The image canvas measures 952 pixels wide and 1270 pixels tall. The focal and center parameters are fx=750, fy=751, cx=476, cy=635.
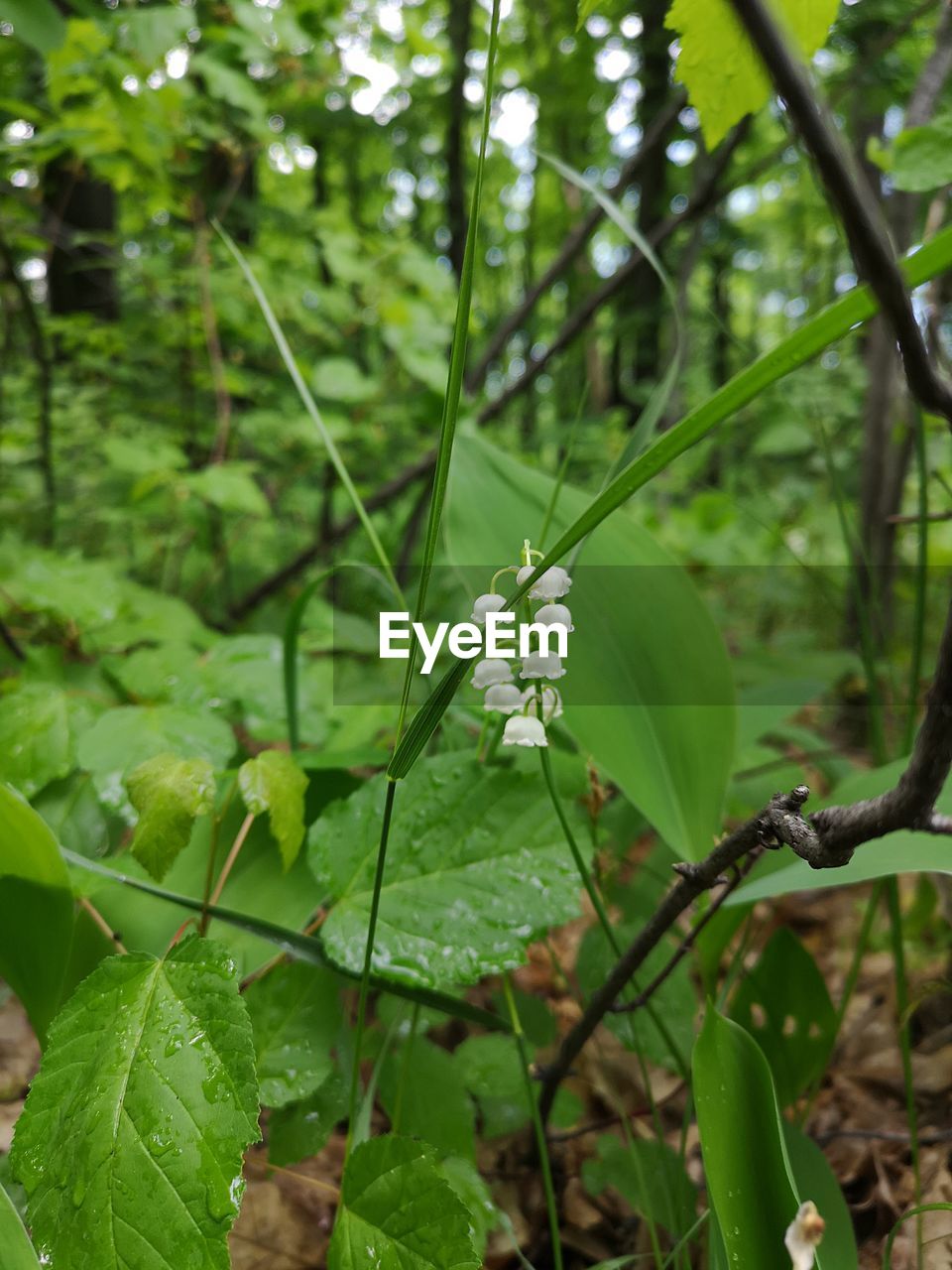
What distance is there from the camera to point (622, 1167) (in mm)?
646

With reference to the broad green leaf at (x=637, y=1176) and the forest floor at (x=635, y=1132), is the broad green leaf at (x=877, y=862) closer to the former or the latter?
the forest floor at (x=635, y=1132)

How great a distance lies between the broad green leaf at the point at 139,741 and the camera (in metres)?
0.62

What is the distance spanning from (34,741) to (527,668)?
471 mm

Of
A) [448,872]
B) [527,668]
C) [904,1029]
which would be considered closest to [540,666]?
[527,668]

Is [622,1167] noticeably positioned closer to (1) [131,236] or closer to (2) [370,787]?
(2) [370,787]

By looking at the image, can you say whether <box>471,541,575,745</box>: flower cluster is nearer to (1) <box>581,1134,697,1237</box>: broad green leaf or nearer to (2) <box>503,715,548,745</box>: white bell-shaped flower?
(2) <box>503,715,548,745</box>: white bell-shaped flower

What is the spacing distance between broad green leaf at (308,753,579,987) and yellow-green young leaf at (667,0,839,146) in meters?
0.45

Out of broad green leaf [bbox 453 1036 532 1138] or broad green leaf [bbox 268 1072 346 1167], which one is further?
broad green leaf [bbox 453 1036 532 1138]

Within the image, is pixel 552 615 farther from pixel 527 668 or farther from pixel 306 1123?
pixel 306 1123

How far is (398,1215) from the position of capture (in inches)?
16.6

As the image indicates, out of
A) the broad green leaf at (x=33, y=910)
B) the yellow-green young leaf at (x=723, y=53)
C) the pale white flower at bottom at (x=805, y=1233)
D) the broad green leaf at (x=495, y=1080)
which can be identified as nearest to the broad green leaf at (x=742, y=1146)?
the pale white flower at bottom at (x=805, y=1233)

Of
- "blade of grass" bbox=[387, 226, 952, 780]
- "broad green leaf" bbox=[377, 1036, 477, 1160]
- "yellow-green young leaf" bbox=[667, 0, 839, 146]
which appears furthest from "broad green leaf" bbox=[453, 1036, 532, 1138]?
"yellow-green young leaf" bbox=[667, 0, 839, 146]

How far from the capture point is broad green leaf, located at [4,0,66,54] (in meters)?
0.80

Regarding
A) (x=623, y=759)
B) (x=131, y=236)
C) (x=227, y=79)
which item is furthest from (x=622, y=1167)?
(x=131, y=236)
